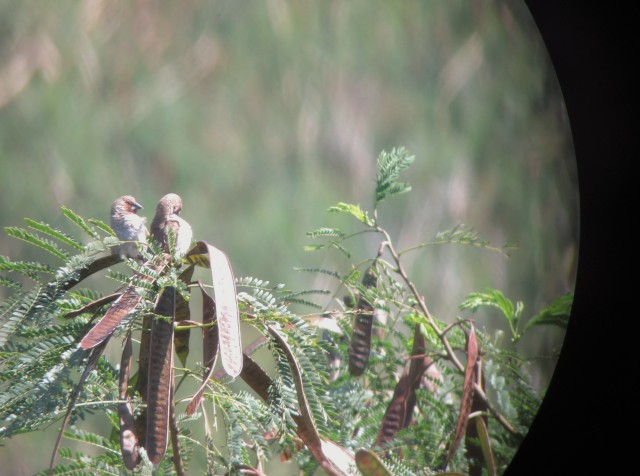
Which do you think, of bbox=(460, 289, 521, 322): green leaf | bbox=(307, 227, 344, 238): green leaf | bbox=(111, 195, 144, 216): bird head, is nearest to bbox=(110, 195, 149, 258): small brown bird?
bbox=(111, 195, 144, 216): bird head

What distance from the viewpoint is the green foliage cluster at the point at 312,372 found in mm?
652

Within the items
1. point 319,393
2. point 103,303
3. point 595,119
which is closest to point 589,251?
point 595,119

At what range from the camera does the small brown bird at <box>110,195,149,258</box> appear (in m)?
0.67

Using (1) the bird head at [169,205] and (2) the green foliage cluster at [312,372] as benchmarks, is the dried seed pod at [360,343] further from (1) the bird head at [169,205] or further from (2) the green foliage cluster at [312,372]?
(1) the bird head at [169,205]

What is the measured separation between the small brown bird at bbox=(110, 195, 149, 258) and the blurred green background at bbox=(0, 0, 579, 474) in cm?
6

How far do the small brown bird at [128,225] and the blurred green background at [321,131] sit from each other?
0.06 metres

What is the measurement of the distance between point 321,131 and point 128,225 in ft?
1.29

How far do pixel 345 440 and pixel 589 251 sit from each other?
638mm

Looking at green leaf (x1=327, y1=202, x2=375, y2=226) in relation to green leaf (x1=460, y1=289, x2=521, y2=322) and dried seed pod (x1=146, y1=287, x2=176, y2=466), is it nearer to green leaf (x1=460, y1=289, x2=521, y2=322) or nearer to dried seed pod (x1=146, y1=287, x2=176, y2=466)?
green leaf (x1=460, y1=289, x2=521, y2=322)

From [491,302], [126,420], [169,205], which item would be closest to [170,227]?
[169,205]

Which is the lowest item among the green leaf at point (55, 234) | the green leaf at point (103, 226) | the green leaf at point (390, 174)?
the green leaf at point (55, 234)

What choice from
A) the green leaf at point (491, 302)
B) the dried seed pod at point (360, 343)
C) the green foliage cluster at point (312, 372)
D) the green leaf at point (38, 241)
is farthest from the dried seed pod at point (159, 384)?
the green leaf at point (491, 302)

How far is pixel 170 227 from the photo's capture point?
697 mm

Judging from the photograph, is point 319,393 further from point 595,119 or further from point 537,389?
point 595,119
